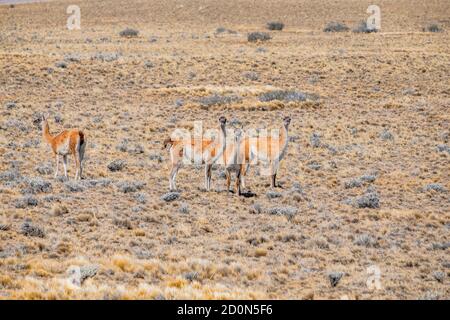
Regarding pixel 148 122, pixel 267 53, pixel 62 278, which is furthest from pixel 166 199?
pixel 267 53

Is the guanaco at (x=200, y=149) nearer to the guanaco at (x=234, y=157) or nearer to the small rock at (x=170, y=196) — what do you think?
the guanaco at (x=234, y=157)

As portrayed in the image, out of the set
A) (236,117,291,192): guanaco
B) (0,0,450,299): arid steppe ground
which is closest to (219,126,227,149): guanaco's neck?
(236,117,291,192): guanaco

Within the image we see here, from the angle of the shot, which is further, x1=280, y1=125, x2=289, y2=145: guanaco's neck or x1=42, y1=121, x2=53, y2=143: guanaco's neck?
x1=42, y1=121, x2=53, y2=143: guanaco's neck

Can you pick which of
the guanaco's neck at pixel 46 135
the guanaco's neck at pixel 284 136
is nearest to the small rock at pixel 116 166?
the guanaco's neck at pixel 46 135

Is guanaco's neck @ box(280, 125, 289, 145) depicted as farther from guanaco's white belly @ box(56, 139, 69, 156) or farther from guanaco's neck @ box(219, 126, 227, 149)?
guanaco's white belly @ box(56, 139, 69, 156)

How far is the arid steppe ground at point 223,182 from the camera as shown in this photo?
8.72m

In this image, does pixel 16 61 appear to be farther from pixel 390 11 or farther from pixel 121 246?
pixel 390 11

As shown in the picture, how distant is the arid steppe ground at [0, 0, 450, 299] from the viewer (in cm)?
872

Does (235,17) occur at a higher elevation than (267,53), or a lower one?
higher

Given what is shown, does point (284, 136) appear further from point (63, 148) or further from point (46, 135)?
point (46, 135)

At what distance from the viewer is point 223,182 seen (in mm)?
15320

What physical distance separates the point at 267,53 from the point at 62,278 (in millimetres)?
38400
